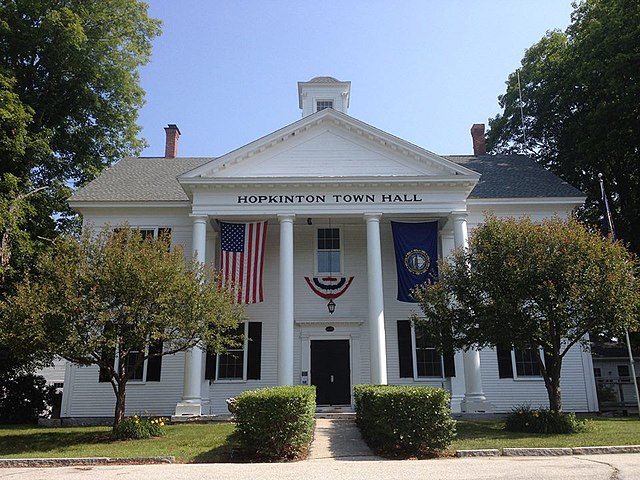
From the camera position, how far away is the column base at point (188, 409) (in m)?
20.3

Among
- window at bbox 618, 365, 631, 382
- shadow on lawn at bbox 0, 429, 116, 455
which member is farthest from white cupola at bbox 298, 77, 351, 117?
window at bbox 618, 365, 631, 382

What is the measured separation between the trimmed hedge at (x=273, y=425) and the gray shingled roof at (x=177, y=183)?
13914 mm

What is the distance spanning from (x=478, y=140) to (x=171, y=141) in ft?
56.2

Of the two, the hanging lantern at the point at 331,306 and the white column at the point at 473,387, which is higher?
the hanging lantern at the point at 331,306

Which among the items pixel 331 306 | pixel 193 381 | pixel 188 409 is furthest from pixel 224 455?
pixel 331 306

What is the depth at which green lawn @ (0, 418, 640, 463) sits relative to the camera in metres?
13.0

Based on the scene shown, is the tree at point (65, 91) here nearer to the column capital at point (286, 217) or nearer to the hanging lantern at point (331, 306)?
the column capital at point (286, 217)

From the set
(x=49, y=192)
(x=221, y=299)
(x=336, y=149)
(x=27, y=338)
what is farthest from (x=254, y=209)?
(x=49, y=192)

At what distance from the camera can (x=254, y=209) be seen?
2244 cm

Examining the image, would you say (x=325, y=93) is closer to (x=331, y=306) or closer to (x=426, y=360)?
(x=331, y=306)

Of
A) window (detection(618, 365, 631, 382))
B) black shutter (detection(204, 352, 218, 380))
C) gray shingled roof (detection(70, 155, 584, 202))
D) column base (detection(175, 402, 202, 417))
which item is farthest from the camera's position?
window (detection(618, 365, 631, 382))

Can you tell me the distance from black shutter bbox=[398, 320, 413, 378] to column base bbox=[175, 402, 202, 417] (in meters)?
8.12

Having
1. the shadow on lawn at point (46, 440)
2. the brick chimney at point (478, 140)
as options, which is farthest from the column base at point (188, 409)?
the brick chimney at point (478, 140)

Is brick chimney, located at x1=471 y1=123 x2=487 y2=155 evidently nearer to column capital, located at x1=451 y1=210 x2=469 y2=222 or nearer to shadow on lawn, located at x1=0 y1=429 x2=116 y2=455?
column capital, located at x1=451 y1=210 x2=469 y2=222
